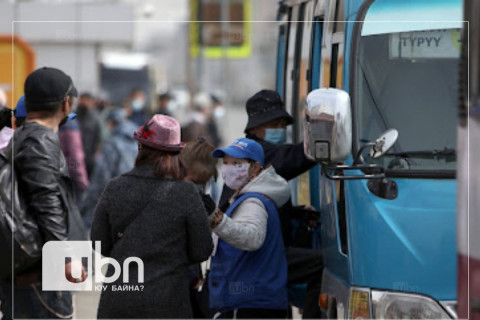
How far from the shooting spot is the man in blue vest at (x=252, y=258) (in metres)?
6.74

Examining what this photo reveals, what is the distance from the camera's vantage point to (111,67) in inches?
1914

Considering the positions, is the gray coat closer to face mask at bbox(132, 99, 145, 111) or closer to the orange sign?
the orange sign

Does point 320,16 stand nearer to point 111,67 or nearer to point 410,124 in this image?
point 410,124

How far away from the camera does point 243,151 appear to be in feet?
22.5

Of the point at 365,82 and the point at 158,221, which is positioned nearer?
the point at 158,221

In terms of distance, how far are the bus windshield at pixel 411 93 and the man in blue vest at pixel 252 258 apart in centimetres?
78

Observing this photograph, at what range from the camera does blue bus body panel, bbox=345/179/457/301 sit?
585cm

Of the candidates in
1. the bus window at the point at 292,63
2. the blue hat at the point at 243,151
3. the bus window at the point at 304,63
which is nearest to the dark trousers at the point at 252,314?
the blue hat at the point at 243,151

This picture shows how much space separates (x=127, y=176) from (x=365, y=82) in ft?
4.56

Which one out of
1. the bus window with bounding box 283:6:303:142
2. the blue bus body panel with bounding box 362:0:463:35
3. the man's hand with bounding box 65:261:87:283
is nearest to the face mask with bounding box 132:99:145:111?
the bus window with bounding box 283:6:303:142

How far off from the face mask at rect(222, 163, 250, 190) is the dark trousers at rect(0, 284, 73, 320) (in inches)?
50.2

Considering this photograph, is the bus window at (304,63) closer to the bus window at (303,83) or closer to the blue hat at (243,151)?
the bus window at (303,83)

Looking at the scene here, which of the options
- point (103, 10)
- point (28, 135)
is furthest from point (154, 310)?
point (103, 10)

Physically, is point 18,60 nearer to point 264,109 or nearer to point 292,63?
point 292,63
